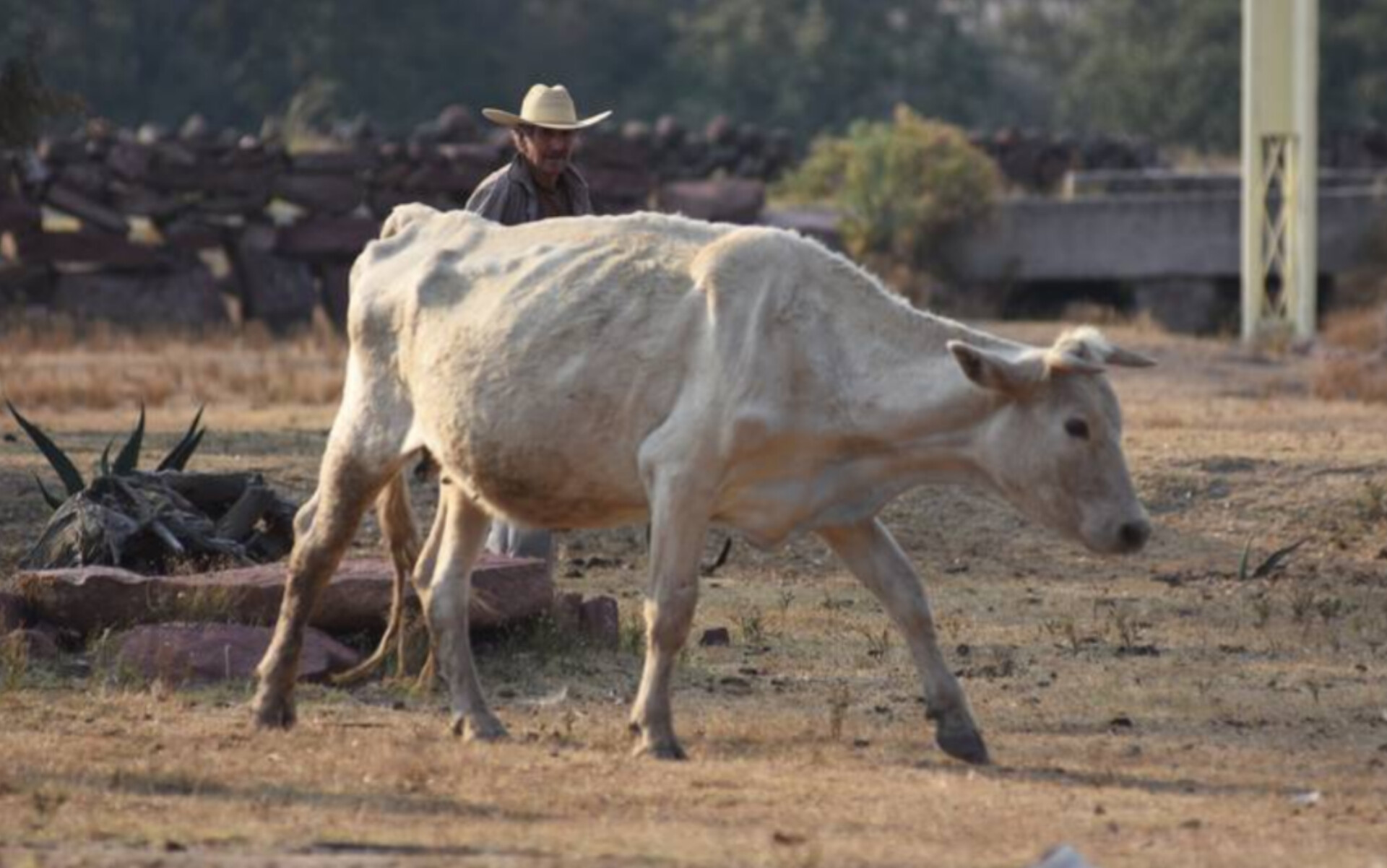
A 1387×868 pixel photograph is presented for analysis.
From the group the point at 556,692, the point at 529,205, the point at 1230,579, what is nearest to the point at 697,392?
the point at 556,692

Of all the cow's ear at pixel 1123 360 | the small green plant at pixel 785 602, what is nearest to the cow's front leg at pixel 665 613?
the cow's ear at pixel 1123 360

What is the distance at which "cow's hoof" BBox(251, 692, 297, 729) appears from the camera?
33.5 feet

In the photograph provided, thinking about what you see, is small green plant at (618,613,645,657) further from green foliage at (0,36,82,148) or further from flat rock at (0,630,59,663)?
green foliage at (0,36,82,148)

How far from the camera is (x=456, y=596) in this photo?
34.0ft

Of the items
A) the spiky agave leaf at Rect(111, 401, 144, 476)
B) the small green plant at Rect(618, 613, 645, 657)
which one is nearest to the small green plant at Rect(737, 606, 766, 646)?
the small green plant at Rect(618, 613, 645, 657)

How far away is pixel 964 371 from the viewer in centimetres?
927

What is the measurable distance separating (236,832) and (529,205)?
4.40 metres

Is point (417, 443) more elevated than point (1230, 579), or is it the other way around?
point (417, 443)

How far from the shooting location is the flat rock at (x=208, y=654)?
36.2ft

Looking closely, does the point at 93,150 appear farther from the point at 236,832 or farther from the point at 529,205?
the point at 236,832

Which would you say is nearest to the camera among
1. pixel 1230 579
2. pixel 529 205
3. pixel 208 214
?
pixel 529 205

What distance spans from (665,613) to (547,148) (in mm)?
3023

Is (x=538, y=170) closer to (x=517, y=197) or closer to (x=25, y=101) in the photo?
(x=517, y=197)

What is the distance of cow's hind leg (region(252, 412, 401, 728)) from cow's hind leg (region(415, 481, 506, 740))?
0.28 meters
